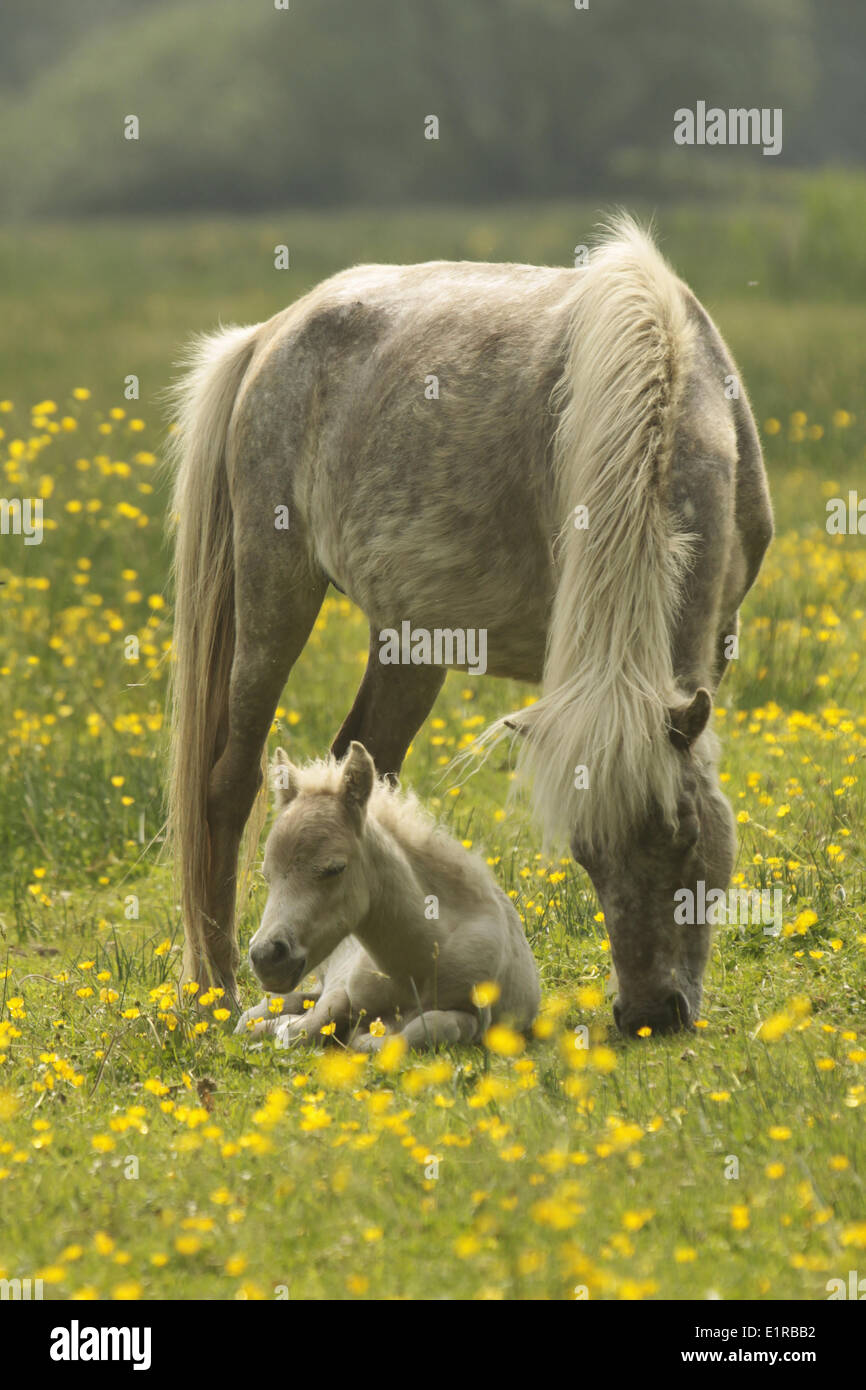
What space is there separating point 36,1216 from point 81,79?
250 ft

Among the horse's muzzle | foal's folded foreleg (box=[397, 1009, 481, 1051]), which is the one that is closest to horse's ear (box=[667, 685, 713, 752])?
the horse's muzzle

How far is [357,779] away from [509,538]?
3.05 ft

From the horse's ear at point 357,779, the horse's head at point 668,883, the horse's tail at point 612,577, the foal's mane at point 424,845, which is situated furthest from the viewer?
the foal's mane at point 424,845

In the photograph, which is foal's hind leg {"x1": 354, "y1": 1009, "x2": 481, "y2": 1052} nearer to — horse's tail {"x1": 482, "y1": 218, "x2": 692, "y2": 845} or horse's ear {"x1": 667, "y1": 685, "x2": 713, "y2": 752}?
horse's tail {"x1": 482, "y1": 218, "x2": 692, "y2": 845}

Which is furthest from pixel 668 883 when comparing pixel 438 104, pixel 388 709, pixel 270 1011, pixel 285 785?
pixel 438 104

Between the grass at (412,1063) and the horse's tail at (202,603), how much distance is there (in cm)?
60

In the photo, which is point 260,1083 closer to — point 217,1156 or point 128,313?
point 217,1156

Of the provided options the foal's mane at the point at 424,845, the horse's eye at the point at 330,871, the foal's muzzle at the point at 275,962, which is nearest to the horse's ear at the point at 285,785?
the foal's mane at the point at 424,845

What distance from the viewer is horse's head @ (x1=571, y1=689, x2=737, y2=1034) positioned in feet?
14.1

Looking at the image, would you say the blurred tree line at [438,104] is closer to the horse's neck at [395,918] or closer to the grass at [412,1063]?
the grass at [412,1063]

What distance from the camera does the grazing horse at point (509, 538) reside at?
4.33m

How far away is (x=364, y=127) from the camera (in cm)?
6394

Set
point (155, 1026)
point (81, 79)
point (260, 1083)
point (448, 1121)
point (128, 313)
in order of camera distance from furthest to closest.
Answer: point (81, 79)
point (128, 313)
point (155, 1026)
point (260, 1083)
point (448, 1121)
